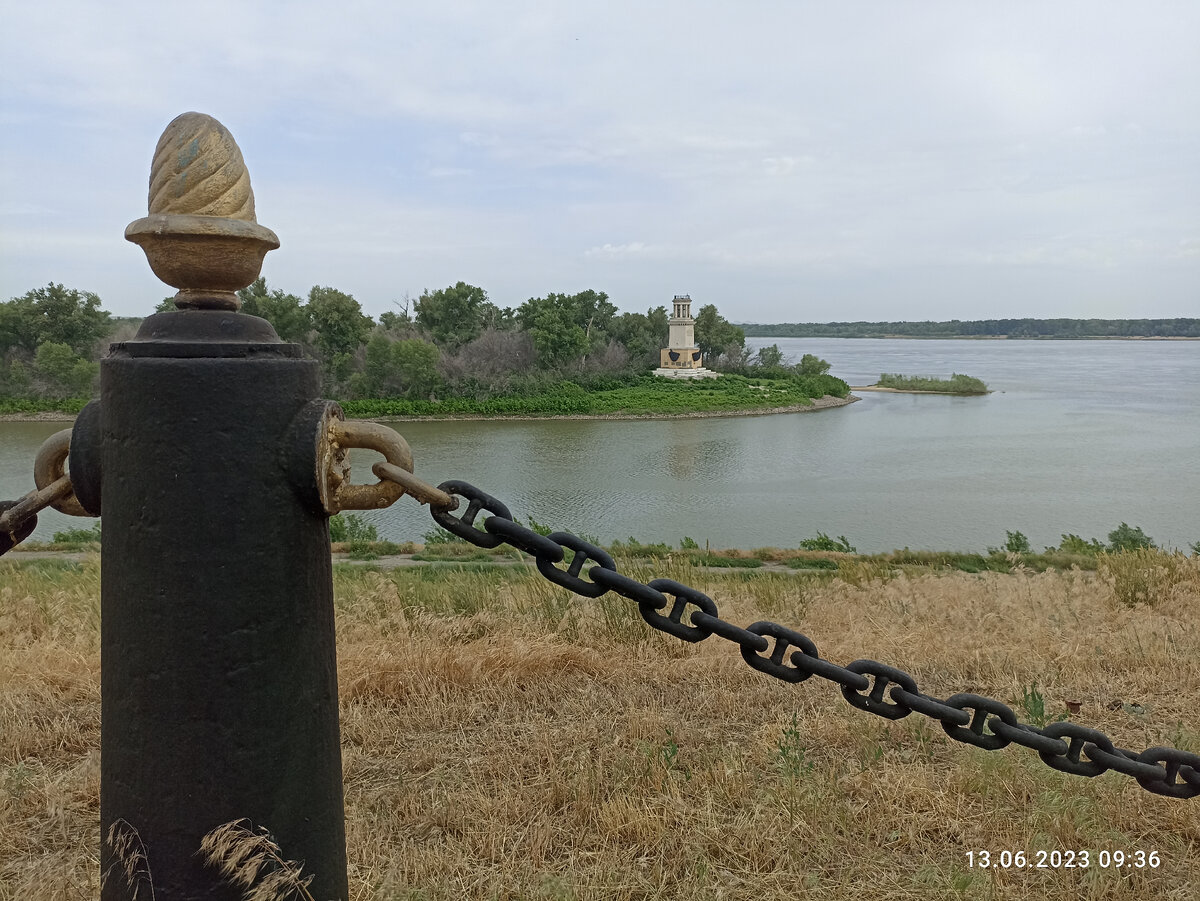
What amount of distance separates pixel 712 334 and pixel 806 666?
2449 inches

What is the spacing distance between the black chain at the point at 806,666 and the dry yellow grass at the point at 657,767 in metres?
0.33

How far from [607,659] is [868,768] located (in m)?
1.30

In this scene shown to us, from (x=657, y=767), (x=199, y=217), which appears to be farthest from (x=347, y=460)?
(x=657, y=767)

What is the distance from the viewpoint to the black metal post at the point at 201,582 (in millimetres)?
1305

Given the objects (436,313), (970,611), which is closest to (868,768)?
(970,611)

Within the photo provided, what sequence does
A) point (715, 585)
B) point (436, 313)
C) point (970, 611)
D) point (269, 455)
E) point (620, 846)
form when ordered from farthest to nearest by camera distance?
point (436, 313)
point (715, 585)
point (970, 611)
point (620, 846)
point (269, 455)

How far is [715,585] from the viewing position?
20.6 feet

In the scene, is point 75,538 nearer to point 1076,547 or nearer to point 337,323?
point 1076,547

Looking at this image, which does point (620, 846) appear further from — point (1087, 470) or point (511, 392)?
point (511, 392)

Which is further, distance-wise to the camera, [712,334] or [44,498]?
[712,334]

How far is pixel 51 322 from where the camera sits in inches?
1839

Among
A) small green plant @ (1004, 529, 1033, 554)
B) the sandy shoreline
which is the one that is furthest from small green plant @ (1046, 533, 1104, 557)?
the sandy shoreline

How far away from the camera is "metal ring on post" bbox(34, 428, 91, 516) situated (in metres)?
1.51

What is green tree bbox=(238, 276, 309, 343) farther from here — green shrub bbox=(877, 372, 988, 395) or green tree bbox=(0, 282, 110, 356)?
green shrub bbox=(877, 372, 988, 395)
